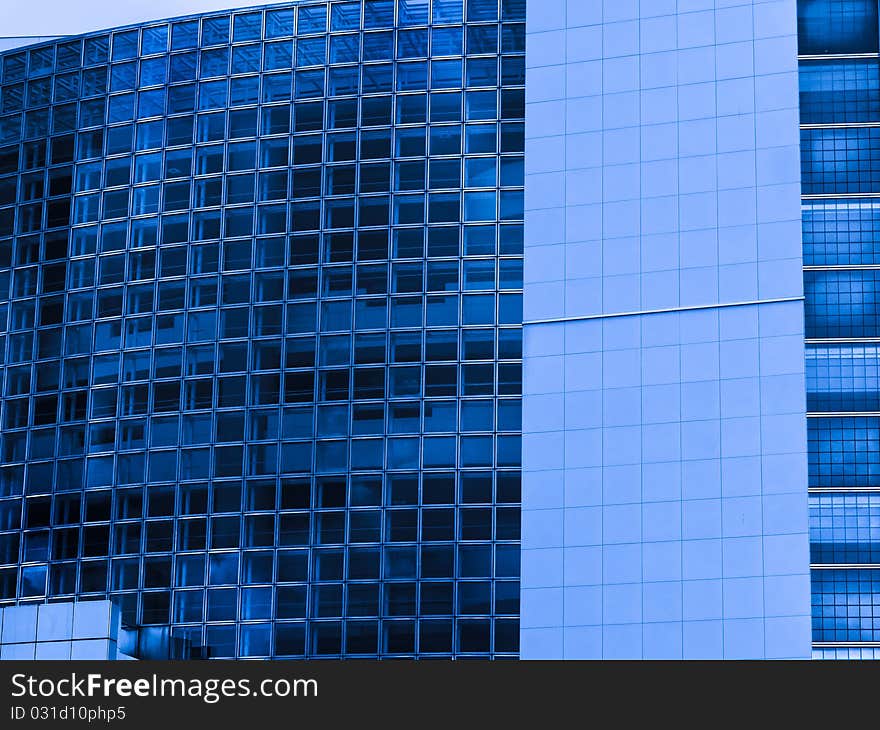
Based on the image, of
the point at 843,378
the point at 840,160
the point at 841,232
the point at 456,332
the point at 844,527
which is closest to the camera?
the point at 844,527

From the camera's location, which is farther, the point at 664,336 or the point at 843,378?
the point at 664,336

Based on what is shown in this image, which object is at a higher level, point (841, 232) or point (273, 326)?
point (841, 232)

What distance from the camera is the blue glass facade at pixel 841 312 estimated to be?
186 ft

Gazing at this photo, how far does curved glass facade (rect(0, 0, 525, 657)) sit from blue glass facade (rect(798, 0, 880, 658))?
1075 cm

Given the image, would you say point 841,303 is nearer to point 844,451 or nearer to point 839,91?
point 844,451

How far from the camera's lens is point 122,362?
216ft

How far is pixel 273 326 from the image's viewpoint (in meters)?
64.4

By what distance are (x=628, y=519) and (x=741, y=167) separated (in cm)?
1361

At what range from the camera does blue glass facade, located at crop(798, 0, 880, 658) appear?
56844 millimetres

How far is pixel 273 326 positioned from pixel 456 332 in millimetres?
7247

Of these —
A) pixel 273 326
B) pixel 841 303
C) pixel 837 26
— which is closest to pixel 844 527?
pixel 841 303

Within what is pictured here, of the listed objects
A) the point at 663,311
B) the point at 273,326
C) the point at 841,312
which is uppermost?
the point at 273,326

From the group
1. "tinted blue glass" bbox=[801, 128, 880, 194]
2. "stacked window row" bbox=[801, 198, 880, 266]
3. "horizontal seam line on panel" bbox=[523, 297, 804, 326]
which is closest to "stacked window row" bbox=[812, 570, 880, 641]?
"horizontal seam line on panel" bbox=[523, 297, 804, 326]

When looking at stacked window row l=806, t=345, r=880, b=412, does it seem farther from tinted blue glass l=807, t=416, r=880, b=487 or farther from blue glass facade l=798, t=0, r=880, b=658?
tinted blue glass l=807, t=416, r=880, b=487
